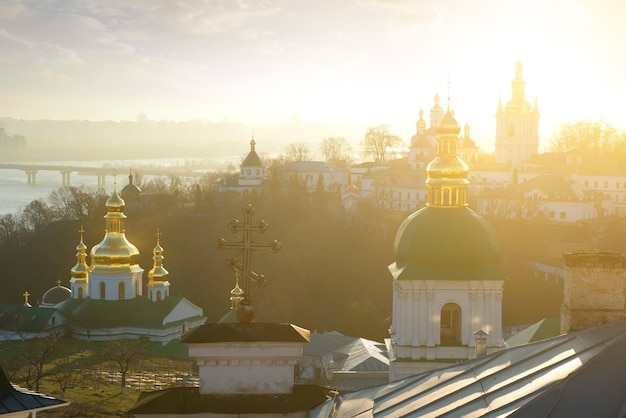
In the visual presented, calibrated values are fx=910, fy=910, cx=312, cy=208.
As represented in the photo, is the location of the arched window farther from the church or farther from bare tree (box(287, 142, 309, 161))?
bare tree (box(287, 142, 309, 161))

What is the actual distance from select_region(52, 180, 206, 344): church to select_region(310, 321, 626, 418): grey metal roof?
27815mm

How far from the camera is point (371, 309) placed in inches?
1454

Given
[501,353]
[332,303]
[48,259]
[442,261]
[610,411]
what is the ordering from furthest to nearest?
[48,259] < [332,303] < [442,261] < [501,353] < [610,411]

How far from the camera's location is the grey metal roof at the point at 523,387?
5.58 meters

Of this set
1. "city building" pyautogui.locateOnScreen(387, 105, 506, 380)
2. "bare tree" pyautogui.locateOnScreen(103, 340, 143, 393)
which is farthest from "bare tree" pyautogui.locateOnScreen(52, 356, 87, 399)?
"city building" pyautogui.locateOnScreen(387, 105, 506, 380)

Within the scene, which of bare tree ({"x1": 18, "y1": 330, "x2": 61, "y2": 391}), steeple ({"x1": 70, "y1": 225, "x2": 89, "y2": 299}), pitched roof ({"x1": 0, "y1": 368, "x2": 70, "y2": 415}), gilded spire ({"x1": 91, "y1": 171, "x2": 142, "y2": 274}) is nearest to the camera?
pitched roof ({"x1": 0, "y1": 368, "x2": 70, "y2": 415})

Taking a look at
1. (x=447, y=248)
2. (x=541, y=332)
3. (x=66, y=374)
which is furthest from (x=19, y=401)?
(x=66, y=374)

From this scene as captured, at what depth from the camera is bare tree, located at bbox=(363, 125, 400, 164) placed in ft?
275

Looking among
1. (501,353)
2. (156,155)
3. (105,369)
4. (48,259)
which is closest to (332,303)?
(105,369)

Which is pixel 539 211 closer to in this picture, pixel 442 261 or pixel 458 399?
pixel 442 261

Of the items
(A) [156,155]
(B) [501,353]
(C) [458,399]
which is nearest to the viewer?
(C) [458,399]

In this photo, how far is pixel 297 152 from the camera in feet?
288

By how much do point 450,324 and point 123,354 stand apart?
49.6 feet

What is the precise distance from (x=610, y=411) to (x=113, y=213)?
1318 inches
